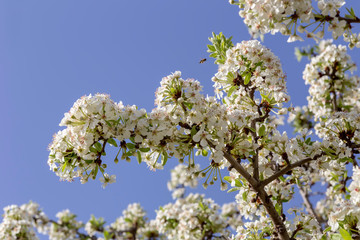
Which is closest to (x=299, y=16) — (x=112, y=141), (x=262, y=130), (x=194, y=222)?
(x=262, y=130)

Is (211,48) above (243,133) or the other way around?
above

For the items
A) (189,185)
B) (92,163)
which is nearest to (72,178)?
(92,163)

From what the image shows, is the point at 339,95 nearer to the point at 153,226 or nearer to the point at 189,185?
the point at 189,185

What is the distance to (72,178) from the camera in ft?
12.0

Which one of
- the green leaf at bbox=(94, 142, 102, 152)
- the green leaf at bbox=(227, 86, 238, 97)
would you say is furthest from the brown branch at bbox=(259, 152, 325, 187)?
the green leaf at bbox=(94, 142, 102, 152)

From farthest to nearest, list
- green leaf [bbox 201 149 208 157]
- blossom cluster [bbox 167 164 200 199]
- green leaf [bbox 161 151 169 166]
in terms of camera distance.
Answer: blossom cluster [bbox 167 164 200 199] → green leaf [bbox 201 149 208 157] → green leaf [bbox 161 151 169 166]

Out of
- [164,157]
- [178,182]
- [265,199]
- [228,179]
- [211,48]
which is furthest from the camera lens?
[178,182]

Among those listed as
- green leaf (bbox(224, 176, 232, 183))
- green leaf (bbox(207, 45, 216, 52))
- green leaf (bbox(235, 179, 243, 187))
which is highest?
green leaf (bbox(207, 45, 216, 52))

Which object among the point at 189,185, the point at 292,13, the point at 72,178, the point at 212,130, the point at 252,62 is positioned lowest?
the point at 72,178

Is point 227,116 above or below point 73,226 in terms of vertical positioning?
below

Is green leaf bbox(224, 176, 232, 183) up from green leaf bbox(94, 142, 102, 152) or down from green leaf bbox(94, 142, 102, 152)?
down

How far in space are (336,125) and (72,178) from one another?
336 cm

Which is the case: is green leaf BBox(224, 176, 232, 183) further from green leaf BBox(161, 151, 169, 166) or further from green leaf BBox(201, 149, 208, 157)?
green leaf BBox(161, 151, 169, 166)

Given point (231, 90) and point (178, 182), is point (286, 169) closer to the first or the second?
point (231, 90)
